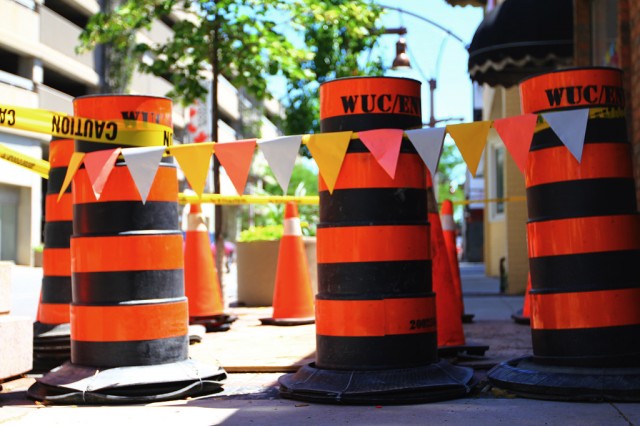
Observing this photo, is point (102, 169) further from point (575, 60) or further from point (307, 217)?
point (307, 217)

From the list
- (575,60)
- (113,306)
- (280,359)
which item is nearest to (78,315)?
(113,306)

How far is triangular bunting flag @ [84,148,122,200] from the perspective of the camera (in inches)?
228

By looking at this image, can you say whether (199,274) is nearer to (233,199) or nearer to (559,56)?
(233,199)

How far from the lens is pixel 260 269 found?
14203 millimetres

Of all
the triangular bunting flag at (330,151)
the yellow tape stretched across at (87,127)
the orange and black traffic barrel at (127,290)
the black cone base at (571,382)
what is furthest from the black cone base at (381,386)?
the yellow tape stretched across at (87,127)

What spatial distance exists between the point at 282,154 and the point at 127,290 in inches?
53.0

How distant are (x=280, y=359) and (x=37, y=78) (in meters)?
31.1

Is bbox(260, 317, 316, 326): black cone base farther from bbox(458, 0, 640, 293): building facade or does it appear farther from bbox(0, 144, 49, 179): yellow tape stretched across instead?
bbox(458, 0, 640, 293): building facade

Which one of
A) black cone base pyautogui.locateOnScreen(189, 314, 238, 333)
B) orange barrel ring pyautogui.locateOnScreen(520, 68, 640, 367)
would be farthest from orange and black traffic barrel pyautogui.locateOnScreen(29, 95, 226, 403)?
black cone base pyautogui.locateOnScreen(189, 314, 238, 333)

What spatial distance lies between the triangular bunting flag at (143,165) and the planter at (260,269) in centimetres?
824

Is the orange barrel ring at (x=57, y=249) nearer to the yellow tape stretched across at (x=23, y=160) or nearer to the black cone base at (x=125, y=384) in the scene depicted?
the yellow tape stretched across at (x=23, y=160)

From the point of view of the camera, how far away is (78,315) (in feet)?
19.4

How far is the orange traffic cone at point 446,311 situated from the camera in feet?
23.3

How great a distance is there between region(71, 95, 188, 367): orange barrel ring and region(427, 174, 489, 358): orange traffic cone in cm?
220
